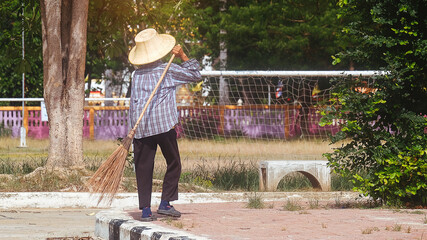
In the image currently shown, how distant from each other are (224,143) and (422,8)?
12658 mm

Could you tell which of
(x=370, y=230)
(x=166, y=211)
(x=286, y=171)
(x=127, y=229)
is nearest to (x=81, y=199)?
(x=286, y=171)

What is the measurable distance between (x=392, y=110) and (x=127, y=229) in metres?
3.53

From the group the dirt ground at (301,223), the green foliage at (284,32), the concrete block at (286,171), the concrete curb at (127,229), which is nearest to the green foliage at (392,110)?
the dirt ground at (301,223)

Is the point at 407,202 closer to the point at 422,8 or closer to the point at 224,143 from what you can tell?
the point at 422,8

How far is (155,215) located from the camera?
8.46m

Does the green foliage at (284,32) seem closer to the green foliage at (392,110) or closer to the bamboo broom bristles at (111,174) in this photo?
the green foliage at (392,110)

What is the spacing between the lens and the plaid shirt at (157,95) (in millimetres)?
7828

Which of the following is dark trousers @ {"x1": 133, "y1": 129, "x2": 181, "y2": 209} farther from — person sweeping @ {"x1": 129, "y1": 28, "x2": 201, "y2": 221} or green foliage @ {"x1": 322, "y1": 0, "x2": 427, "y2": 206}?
green foliage @ {"x1": 322, "y1": 0, "x2": 427, "y2": 206}

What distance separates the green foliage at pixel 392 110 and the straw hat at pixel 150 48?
212 centimetres

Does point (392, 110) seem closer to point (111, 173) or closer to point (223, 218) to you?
point (223, 218)

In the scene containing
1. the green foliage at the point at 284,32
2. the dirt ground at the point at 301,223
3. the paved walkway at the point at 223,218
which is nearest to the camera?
the dirt ground at the point at 301,223

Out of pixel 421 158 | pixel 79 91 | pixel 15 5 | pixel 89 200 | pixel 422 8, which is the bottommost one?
pixel 89 200

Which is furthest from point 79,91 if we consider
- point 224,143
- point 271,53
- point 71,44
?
point 271,53

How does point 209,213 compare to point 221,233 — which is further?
point 209,213
